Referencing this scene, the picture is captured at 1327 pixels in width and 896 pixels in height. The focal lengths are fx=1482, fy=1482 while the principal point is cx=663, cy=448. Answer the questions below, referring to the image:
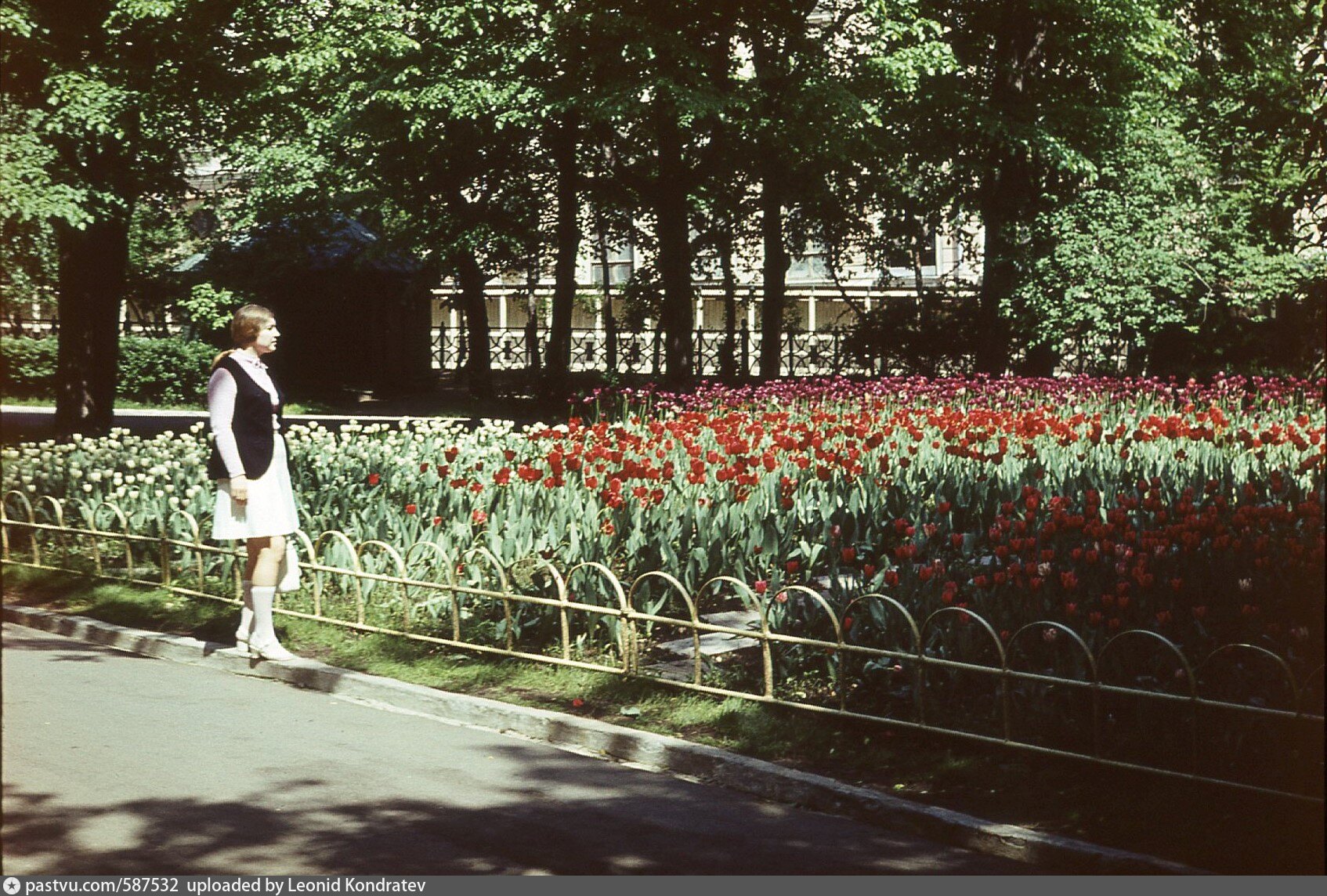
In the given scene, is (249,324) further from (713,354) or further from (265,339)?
(713,354)

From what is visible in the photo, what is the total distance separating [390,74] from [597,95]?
3930 mm

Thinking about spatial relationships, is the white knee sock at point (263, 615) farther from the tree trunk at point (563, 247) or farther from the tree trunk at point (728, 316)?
the tree trunk at point (728, 316)

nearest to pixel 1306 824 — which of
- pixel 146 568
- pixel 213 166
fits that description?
pixel 146 568

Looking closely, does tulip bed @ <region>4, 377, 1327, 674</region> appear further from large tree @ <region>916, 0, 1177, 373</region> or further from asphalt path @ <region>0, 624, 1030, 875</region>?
large tree @ <region>916, 0, 1177, 373</region>

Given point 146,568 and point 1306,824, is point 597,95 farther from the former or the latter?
point 1306,824

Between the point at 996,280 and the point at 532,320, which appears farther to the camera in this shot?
the point at 532,320

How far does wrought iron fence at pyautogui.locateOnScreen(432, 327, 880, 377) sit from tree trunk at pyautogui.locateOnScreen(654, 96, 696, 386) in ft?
17.8

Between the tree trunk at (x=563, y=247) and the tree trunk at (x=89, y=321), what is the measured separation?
9703 millimetres

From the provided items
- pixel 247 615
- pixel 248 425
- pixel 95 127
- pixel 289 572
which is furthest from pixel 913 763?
pixel 95 127

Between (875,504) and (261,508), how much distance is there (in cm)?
399

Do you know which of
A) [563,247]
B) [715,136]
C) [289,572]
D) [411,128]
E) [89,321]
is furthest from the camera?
[563,247]

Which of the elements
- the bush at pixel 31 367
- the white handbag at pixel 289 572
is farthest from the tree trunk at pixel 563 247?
the white handbag at pixel 289 572

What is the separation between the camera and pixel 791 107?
21.5 metres

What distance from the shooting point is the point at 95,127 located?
17.0 m
